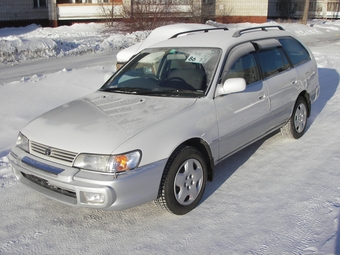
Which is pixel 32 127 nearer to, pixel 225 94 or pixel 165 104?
pixel 165 104

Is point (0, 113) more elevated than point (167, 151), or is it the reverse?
point (167, 151)

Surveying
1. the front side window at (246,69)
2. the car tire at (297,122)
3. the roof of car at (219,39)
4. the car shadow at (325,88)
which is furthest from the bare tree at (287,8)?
the front side window at (246,69)

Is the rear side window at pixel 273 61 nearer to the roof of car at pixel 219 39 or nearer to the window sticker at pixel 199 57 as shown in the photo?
the roof of car at pixel 219 39

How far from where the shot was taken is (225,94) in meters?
4.44

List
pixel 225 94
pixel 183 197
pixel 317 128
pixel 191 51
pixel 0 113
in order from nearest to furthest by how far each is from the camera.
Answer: pixel 183 197
pixel 225 94
pixel 191 51
pixel 317 128
pixel 0 113

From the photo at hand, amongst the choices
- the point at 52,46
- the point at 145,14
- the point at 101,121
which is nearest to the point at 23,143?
the point at 101,121

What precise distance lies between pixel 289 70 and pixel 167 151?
9.35ft

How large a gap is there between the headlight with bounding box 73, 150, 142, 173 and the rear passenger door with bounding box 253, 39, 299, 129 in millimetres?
2369

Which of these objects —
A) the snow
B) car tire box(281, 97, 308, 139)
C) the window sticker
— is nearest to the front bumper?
the snow

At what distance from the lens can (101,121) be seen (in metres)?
3.86

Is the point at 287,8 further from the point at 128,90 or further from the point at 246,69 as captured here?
the point at 128,90

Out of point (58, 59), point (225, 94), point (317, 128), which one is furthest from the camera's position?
point (58, 59)

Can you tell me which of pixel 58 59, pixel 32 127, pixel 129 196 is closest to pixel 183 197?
pixel 129 196

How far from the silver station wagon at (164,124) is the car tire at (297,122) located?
0.79 feet
